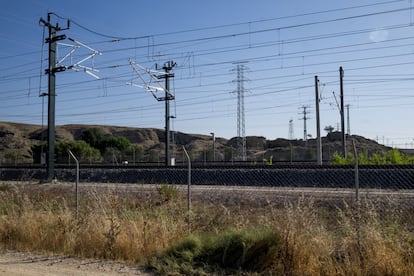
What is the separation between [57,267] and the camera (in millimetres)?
9062

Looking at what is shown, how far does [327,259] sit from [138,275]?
10.4 ft

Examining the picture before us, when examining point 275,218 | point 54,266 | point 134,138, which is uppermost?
point 134,138

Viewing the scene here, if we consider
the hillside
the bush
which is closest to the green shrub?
the bush

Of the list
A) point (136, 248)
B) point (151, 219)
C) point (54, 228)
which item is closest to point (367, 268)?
point (136, 248)

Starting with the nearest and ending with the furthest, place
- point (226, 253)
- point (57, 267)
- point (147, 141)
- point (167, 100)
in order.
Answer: point (226, 253) → point (57, 267) → point (167, 100) → point (147, 141)

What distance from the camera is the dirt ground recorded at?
861 cm

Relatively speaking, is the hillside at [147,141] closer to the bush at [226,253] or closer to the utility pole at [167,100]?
the utility pole at [167,100]

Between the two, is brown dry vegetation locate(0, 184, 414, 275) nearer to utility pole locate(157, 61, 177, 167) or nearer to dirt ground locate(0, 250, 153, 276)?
dirt ground locate(0, 250, 153, 276)

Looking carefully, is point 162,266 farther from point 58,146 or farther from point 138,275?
point 58,146

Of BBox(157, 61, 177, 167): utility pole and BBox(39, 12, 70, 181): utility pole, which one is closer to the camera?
BBox(39, 12, 70, 181): utility pole

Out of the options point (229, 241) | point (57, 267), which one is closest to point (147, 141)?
point (57, 267)

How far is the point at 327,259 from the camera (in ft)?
26.4

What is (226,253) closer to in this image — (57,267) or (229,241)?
(229,241)

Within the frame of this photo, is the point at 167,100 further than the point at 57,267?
Yes
